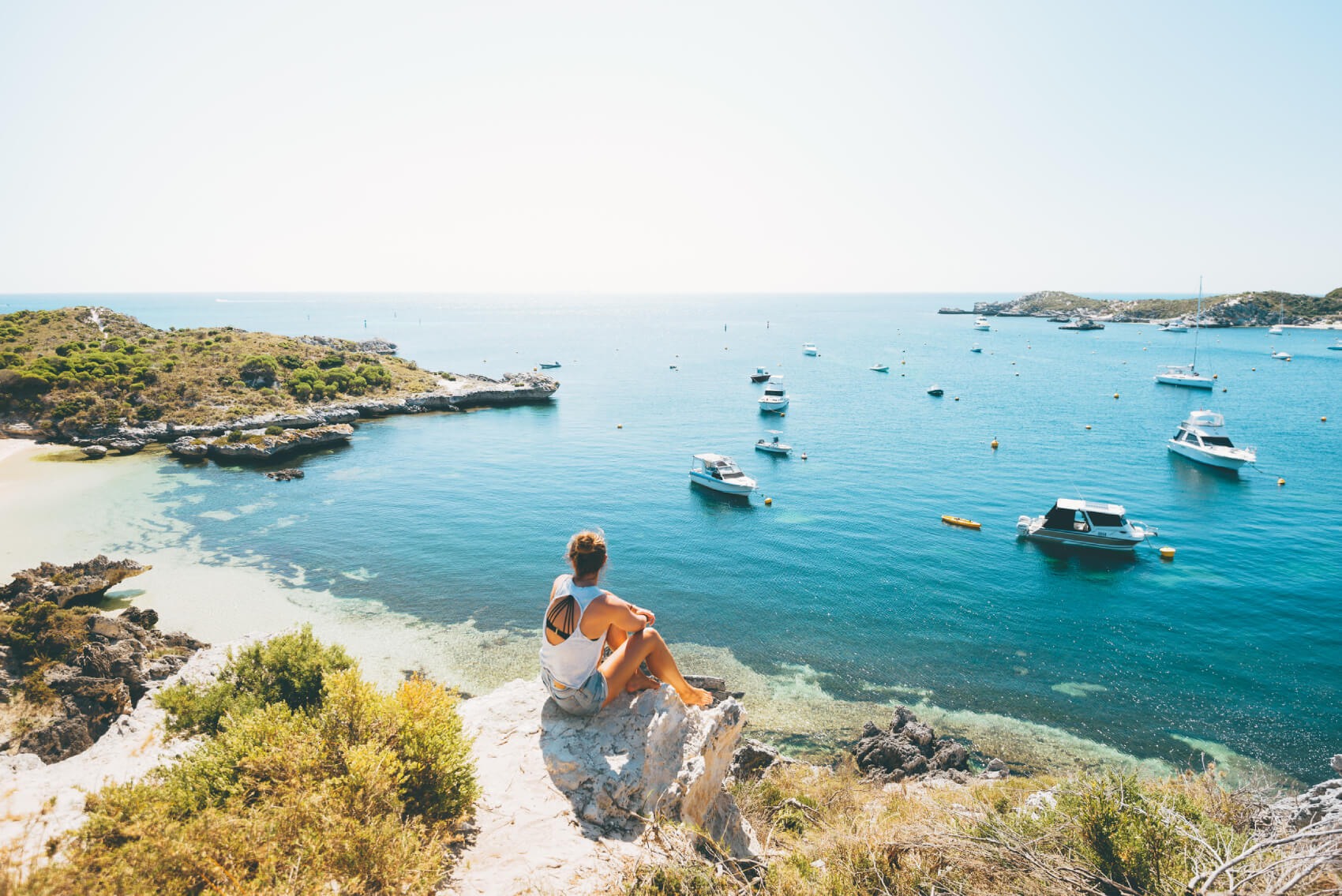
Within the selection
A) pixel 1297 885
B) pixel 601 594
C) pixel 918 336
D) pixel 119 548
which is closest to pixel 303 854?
pixel 601 594

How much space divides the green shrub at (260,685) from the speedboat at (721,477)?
94.1ft

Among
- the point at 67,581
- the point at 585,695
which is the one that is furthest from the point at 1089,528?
the point at 67,581

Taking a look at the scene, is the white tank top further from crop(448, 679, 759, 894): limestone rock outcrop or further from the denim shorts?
crop(448, 679, 759, 894): limestone rock outcrop

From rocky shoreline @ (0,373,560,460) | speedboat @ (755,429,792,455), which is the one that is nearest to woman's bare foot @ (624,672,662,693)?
speedboat @ (755,429,792,455)

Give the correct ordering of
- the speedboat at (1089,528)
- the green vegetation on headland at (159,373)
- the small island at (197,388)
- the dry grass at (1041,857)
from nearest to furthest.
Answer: the dry grass at (1041,857), the speedboat at (1089,528), the small island at (197,388), the green vegetation on headland at (159,373)

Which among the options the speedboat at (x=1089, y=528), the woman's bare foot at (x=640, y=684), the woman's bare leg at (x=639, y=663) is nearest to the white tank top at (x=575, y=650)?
the woman's bare leg at (x=639, y=663)

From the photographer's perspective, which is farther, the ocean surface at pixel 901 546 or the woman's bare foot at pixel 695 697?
the ocean surface at pixel 901 546

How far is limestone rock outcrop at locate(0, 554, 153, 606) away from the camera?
20359 millimetres

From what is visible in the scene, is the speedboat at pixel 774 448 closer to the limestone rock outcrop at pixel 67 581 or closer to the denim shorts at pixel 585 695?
the limestone rock outcrop at pixel 67 581

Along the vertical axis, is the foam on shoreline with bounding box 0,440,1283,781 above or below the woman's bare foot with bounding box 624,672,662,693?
below

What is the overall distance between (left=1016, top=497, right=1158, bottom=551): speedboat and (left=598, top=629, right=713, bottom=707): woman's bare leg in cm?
2962

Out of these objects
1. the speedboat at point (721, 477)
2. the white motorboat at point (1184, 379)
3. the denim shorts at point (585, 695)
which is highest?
the white motorboat at point (1184, 379)

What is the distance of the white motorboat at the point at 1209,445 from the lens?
137 feet

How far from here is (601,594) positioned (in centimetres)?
694
